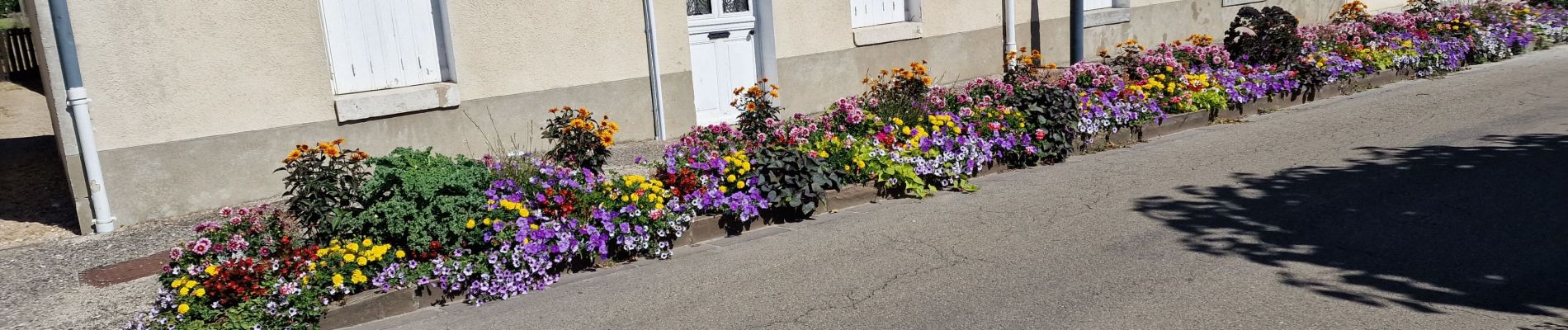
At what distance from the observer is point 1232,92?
1009 centimetres

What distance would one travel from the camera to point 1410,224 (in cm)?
602

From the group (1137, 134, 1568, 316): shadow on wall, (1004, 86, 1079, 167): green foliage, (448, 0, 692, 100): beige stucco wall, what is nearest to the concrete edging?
(1004, 86, 1079, 167): green foliage

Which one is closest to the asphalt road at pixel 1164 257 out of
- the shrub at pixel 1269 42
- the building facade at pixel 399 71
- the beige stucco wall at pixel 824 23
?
the shrub at pixel 1269 42

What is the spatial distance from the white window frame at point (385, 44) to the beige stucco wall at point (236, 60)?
21 centimetres

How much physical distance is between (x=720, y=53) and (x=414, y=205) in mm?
5450

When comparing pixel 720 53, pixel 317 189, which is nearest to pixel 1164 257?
pixel 317 189

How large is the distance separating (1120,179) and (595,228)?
377 cm

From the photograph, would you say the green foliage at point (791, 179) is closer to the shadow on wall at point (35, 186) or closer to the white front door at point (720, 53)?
the white front door at point (720, 53)

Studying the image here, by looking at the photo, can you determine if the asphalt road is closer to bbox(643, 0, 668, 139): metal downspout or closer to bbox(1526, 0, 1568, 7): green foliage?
bbox(643, 0, 668, 139): metal downspout

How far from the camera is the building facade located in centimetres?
691

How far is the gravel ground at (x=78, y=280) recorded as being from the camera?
529cm

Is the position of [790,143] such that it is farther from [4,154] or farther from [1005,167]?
[4,154]

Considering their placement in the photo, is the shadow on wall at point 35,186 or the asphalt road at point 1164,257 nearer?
the asphalt road at point 1164,257

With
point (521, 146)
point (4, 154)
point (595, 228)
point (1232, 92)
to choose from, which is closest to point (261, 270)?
point (595, 228)
